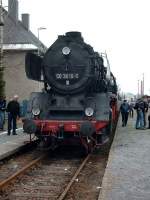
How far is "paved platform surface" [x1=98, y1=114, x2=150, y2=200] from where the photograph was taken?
328 inches

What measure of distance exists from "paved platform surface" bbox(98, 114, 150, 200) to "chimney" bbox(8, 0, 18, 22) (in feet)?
96.4

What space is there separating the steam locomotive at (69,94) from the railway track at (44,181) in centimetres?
80

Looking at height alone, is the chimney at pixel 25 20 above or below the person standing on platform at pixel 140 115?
above

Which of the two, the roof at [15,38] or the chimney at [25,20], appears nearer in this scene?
the roof at [15,38]

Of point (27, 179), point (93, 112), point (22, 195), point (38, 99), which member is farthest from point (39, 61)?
point (22, 195)

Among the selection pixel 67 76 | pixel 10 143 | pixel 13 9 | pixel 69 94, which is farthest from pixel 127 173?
pixel 13 9

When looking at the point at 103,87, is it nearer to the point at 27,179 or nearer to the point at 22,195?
the point at 27,179

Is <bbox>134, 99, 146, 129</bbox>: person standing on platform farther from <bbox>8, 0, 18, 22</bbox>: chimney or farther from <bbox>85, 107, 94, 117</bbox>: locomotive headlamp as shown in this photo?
<bbox>8, 0, 18, 22</bbox>: chimney

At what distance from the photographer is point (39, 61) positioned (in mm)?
15555

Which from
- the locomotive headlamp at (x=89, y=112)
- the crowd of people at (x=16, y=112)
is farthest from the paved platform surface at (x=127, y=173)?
the crowd of people at (x=16, y=112)

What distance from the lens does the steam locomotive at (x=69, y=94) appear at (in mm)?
14164

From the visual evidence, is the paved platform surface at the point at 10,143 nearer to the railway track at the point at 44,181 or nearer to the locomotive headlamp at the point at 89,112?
the railway track at the point at 44,181

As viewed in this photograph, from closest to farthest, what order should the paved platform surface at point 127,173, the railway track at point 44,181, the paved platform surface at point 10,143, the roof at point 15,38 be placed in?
the paved platform surface at point 127,173, the railway track at point 44,181, the paved platform surface at point 10,143, the roof at point 15,38

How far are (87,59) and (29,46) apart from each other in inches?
949
